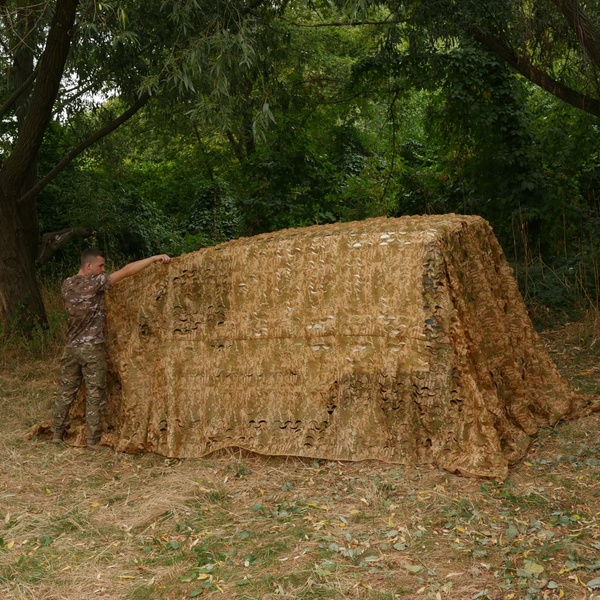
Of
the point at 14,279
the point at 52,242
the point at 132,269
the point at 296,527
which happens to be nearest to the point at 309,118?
the point at 52,242

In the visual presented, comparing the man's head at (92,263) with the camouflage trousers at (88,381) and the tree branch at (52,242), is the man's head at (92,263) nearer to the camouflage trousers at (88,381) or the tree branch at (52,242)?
the camouflage trousers at (88,381)

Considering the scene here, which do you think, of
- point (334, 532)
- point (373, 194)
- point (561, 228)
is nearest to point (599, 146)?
point (561, 228)

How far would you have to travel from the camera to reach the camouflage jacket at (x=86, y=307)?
6.18m

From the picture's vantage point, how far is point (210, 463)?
571 cm

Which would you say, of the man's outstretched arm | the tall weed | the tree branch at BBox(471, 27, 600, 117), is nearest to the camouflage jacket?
the man's outstretched arm

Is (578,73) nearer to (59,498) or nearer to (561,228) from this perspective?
(561,228)

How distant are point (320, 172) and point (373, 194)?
908 mm

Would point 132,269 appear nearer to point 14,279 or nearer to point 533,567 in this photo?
point 533,567

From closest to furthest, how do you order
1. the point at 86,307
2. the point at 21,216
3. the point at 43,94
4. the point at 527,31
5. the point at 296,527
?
the point at 296,527, the point at 86,307, the point at 527,31, the point at 43,94, the point at 21,216

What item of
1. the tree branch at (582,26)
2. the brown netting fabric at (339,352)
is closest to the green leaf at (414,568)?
the brown netting fabric at (339,352)

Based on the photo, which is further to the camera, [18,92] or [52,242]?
[52,242]

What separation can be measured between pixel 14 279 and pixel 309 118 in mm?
5400

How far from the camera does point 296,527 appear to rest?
15.0ft

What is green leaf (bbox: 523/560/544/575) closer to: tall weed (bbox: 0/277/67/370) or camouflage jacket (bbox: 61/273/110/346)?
camouflage jacket (bbox: 61/273/110/346)
